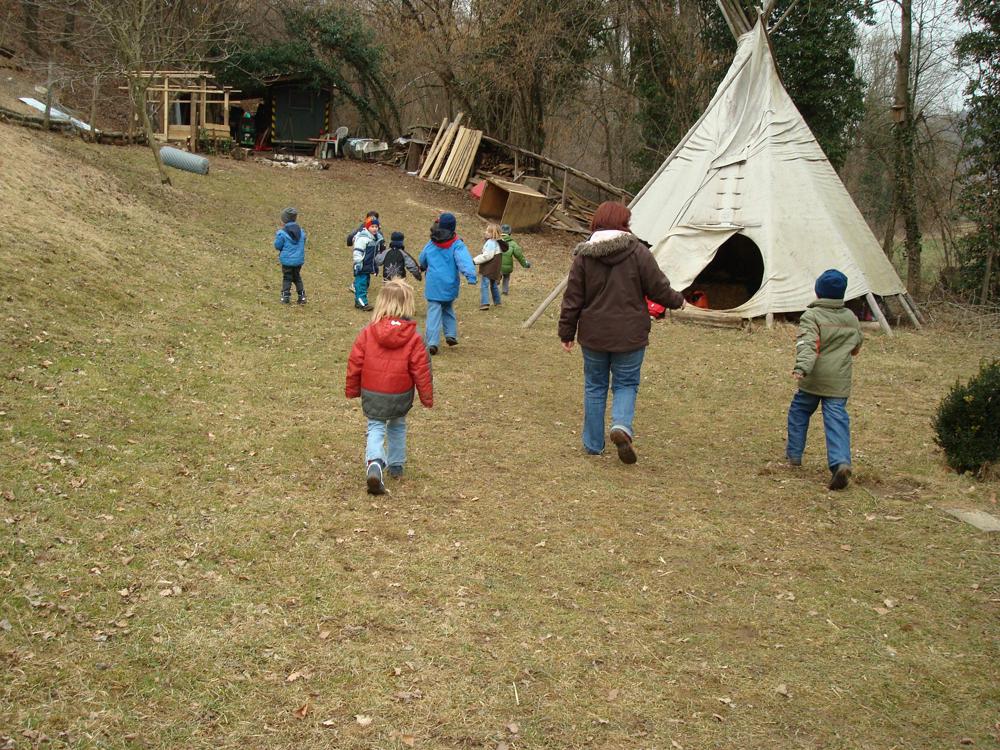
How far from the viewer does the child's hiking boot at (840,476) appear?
21.2 feet

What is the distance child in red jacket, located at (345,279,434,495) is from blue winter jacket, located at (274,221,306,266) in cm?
633

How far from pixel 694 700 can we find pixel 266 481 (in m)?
3.43

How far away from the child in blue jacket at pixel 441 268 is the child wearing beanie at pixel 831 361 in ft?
14.1

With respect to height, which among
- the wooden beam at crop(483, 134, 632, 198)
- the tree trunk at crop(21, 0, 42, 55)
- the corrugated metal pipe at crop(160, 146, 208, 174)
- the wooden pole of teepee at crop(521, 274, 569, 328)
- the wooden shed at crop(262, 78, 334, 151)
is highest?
the tree trunk at crop(21, 0, 42, 55)

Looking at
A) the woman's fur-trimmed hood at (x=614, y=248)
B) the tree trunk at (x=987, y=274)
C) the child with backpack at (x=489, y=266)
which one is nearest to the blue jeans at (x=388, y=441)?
the woman's fur-trimmed hood at (x=614, y=248)

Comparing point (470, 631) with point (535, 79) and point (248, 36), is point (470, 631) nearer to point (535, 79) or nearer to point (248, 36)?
point (535, 79)

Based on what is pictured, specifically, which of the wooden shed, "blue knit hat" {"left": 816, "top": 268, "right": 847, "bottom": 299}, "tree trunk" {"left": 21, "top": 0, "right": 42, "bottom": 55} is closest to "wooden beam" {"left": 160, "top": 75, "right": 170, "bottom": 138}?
the wooden shed

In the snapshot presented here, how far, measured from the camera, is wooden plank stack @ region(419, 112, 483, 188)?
26406mm

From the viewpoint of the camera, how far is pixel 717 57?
23547 millimetres

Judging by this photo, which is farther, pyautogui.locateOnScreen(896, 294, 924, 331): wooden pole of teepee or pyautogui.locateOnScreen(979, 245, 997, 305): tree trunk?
pyautogui.locateOnScreen(979, 245, 997, 305): tree trunk

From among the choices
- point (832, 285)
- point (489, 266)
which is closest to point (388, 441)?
point (832, 285)

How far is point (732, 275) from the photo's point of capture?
1656 cm

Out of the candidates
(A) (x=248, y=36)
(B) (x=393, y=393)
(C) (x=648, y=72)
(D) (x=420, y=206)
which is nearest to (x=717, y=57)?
(C) (x=648, y=72)

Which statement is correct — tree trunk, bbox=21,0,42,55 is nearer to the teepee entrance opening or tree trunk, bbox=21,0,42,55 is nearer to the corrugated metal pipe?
the corrugated metal pipe
